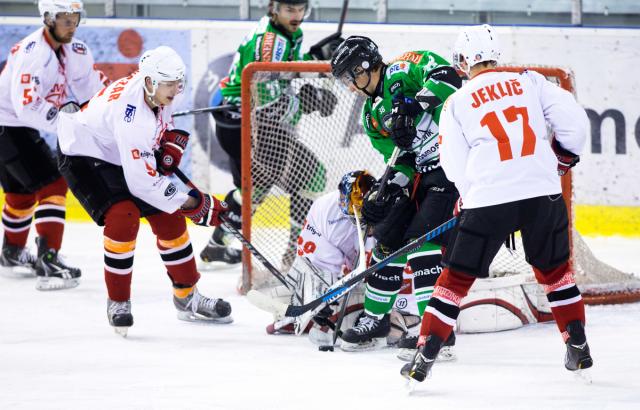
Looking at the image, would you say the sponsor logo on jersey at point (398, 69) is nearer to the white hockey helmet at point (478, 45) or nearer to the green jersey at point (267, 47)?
the white hockey helmet at point (478, 45)

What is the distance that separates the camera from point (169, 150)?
142 inches

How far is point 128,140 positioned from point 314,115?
1.16 meters

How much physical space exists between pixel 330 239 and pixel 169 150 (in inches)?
24.6

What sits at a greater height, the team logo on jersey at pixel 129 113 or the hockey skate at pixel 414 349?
the team logo on jersey at pixel 129 113

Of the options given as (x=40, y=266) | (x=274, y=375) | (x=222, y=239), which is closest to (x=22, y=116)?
(x=40, y=266)

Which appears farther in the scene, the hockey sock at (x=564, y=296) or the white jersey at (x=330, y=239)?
the white jersey at (x=330, y=239)

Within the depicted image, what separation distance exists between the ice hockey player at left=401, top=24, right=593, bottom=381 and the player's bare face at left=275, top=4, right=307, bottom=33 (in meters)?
1.72

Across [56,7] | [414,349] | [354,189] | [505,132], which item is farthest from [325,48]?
[505,132]

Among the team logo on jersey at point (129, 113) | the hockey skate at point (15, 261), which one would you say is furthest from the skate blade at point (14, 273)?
the team logo on jersey at point (129, 113)

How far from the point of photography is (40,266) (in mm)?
4430

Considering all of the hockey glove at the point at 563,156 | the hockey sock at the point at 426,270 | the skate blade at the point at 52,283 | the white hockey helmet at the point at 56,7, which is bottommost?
the skate blade at the point at 52,283

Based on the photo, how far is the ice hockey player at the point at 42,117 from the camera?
4285mm

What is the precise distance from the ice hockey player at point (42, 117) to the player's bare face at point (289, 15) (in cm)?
82

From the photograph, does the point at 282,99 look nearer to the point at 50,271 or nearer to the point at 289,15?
the point at 289,15
